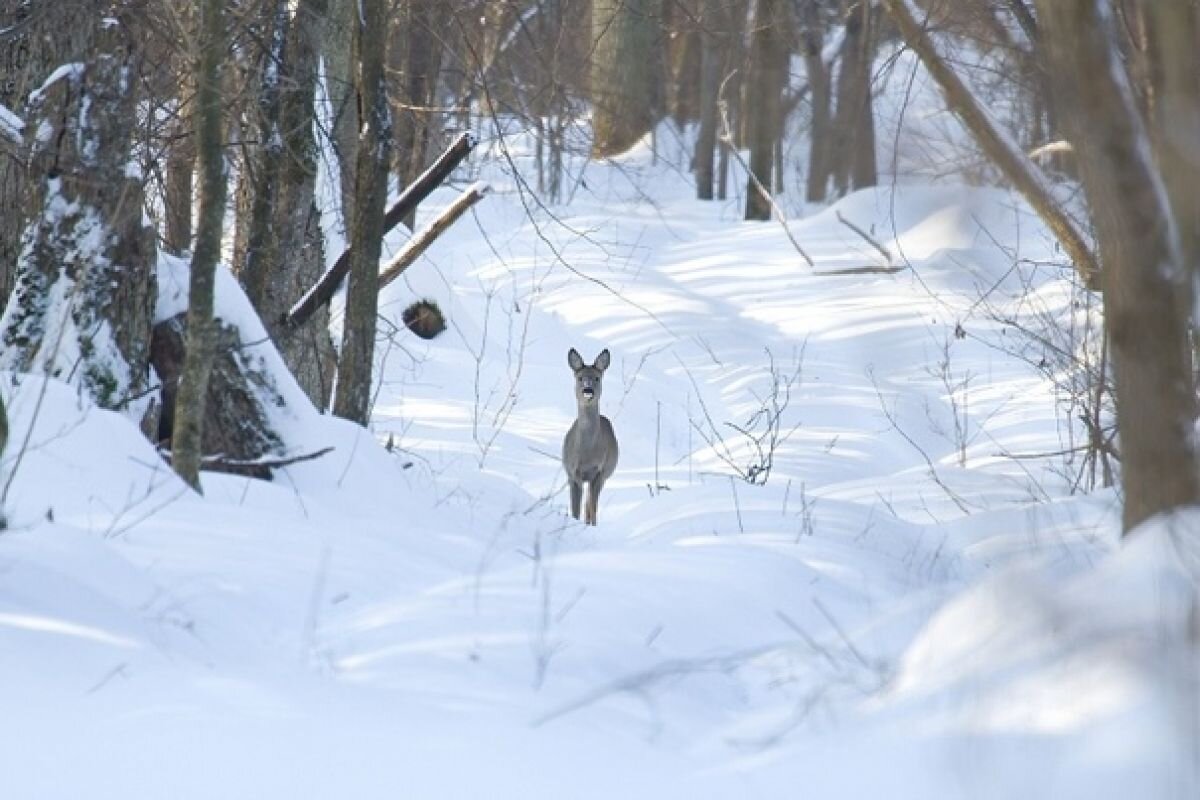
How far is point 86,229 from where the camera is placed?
7.58 meters

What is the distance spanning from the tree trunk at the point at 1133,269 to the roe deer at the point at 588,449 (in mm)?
6870

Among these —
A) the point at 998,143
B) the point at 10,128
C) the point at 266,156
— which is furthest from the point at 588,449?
the point at 10,128

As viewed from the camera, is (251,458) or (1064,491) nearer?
(251,458)


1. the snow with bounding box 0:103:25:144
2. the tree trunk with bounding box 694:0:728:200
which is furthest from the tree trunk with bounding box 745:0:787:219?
the tree trunk with bounding box 694:0:728:200

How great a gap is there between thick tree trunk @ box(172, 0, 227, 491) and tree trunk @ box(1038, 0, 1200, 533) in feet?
10.4

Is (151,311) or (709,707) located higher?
(151,311)

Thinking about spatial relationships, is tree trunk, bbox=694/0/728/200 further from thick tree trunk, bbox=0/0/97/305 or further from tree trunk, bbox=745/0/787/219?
thick tree trunk, bbox=0/0/97/305

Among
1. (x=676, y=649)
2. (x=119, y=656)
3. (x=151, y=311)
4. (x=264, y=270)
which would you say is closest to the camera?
(x=119, y=656)

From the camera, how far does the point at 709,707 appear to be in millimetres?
4441

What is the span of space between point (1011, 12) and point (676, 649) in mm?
4487

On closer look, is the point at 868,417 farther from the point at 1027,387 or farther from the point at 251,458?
the point at 251,458

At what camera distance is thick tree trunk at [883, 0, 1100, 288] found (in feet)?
29.0

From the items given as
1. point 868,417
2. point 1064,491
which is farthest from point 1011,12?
point 868,417

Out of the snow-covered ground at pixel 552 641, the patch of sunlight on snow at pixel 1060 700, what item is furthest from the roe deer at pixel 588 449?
the patch of sunlight on snow at pixel 1060 700
